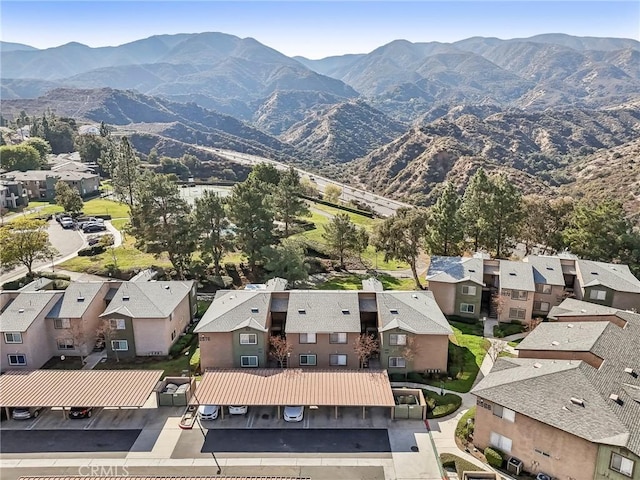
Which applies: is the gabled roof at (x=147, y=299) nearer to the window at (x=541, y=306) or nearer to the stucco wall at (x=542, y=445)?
the stucco wall at (x=542, y=445)

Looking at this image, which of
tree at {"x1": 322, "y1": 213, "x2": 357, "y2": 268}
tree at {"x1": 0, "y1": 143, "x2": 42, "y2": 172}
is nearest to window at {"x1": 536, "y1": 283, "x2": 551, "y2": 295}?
tree at {"x1": 322, "y1": 213, "x2": 357, "y2": 268}

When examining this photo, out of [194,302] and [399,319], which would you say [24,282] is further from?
[399,319]

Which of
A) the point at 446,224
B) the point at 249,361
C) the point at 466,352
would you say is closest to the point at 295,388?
the point at 249,361

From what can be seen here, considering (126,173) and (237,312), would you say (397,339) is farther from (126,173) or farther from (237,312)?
(126,173)

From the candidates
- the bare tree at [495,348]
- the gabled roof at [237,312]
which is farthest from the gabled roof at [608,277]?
the gabled roof at [237,312]

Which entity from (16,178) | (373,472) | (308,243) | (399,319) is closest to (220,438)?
(373,472)
